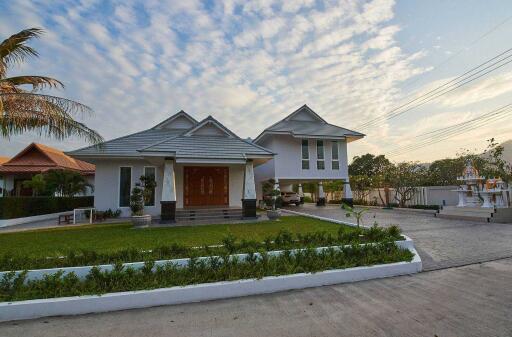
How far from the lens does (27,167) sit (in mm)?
20625

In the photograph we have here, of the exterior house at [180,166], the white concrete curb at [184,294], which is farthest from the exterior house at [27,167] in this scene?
the white concrete curb at [184,294]

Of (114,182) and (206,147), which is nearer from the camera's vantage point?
(206,147)

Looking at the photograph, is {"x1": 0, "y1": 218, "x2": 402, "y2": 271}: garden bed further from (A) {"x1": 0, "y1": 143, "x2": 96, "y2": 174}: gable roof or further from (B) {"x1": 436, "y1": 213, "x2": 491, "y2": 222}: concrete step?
(A) {"x1": 0, "y1": 143, "x2": 96, "y2": 174}: gable roof

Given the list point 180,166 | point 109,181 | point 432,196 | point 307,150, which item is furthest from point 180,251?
point 432,196

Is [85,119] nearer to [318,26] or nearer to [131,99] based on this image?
[131,99]

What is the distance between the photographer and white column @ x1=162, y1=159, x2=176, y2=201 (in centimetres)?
1115

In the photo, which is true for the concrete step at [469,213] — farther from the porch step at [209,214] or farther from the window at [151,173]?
the window at [151,173]

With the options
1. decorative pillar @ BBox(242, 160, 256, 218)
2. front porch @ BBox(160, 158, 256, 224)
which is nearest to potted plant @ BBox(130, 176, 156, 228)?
front porch @ BBox(160, 158, 256, 224)

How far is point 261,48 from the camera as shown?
10273 mm

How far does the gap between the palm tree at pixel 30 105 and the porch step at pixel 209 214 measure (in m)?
5.01

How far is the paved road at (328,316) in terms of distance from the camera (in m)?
3.09

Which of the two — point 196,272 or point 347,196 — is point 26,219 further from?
point 347,196

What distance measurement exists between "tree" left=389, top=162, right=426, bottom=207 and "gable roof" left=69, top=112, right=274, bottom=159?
10.6 metres

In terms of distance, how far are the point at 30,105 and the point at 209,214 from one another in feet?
25.1
